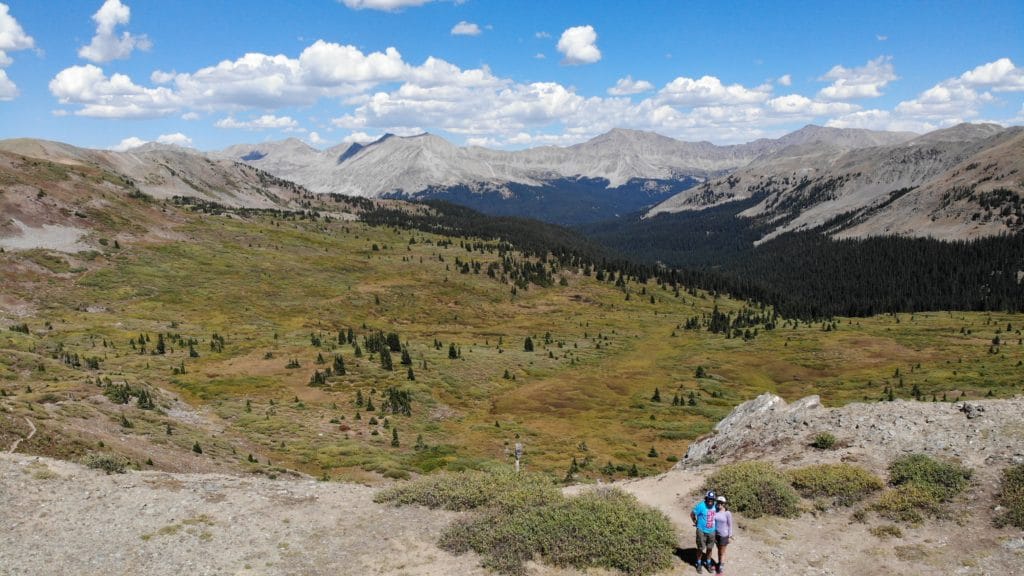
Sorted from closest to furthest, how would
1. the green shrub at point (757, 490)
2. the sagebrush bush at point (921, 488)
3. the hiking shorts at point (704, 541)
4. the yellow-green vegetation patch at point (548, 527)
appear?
the hiking shorts at point (704, 541)
the yellow-green vegetation patch at point (548, 527)
the sagebrush bush at point (921, 488)
the green shrub at point (757, 490)

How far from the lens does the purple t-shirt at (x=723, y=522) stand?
18875 millimetres

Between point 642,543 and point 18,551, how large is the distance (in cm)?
2183

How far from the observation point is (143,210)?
175m

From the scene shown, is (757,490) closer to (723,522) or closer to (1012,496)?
(723,522)

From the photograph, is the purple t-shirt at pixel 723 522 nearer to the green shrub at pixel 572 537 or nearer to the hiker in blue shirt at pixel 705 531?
the hiker in blue shirt at pixel 705 531

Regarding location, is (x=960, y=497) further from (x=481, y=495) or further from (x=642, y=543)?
(x=481, y=495)

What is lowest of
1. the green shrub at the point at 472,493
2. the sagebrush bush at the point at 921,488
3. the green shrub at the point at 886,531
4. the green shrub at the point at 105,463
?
the green shrub at the point at 472,493

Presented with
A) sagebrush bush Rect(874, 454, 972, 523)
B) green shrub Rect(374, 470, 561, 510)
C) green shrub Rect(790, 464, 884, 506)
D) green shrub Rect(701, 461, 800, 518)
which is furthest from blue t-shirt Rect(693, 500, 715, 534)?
sagebrush bush Rect(874, 454, 972, 523)

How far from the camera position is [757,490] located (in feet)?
78.2

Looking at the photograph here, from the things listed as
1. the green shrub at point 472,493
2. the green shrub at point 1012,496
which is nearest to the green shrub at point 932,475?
the green shrub at point 1012,496

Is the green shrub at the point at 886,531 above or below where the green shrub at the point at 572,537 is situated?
above

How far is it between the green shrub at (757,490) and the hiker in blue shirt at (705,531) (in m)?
4.67

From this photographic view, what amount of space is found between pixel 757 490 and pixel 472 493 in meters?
12.6

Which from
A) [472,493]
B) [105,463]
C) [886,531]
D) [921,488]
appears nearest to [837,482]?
[921,488]
